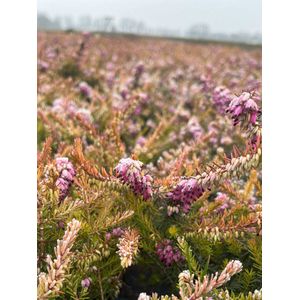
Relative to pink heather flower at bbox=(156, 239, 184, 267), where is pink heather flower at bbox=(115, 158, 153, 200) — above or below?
above

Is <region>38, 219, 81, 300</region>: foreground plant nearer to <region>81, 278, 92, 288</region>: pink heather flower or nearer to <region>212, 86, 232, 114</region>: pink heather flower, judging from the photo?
<region>81, 278, 92, 288</region>: pink heather flower

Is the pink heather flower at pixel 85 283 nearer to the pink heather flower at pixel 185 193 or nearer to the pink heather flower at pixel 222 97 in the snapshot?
the pink heather flower at pixel 185 193

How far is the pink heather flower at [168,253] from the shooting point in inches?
47.9

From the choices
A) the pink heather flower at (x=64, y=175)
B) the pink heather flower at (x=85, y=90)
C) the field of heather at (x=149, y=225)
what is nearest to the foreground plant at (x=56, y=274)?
the field of heather at (x=149, y=225)

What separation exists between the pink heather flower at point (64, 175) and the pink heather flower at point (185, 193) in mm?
211

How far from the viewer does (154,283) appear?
4.67 feet

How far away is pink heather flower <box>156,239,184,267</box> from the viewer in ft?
3.99

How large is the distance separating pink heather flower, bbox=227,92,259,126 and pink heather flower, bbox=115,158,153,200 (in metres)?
0.21

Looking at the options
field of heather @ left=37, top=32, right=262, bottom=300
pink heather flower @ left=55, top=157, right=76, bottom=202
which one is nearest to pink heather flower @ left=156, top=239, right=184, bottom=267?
field of heather @ left=37, top=32, right=262, bottom=300
